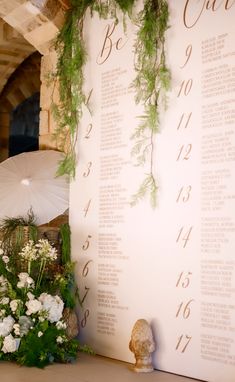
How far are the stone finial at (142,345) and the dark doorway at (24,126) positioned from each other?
13.8 ft

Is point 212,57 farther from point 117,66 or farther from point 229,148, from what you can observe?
point 117,66

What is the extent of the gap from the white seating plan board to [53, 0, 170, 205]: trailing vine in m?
0.05

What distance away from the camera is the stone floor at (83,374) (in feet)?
9.29

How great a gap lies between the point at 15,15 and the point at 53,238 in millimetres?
1619

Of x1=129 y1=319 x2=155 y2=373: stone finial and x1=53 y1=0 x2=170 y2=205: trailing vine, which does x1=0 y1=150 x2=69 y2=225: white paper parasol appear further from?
x1=129 y1=319 x2=155 y2=373: stone finial

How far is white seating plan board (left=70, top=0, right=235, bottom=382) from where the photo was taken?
2.80 m

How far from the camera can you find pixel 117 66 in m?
3.46

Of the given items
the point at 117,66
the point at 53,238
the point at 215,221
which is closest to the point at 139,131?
the point at 117,66

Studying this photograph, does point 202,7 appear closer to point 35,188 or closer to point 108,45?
point 108,45

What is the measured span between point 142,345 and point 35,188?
1290 mm

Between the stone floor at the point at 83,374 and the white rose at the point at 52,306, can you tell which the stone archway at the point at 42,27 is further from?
the stone floor at the point at 83,374

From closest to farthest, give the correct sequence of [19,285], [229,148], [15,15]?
[229,148], [19,285], [15,15]

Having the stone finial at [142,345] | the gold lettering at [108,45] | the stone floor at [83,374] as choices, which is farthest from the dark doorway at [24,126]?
the stone finial at [142,345]

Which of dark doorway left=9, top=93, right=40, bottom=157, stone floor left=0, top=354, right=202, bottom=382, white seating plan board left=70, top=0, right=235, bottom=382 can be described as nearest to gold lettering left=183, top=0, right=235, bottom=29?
white seating plan board left=70, top=0, right=235, bottom=382
